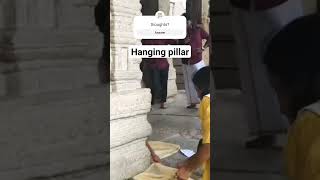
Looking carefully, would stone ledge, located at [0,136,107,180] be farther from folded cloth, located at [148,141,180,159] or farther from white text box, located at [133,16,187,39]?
white text box, located at [133,16,187,39]

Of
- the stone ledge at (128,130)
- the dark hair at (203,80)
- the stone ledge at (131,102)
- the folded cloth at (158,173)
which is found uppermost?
the dark hair at (203,80)

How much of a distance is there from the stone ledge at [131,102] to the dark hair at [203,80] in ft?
0.61

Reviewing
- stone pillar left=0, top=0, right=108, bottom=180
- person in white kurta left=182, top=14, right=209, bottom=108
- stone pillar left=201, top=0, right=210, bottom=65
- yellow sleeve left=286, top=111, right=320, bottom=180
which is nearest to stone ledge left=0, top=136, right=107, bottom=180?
stone pillar left=0, top=0, right=108, bottom=180

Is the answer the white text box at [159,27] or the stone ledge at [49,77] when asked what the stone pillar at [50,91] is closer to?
the stone ledge at [49,77]

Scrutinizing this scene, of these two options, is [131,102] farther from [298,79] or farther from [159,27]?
[298,79]

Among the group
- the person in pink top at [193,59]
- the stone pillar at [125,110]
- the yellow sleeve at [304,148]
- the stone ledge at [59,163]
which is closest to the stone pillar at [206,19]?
the person in pink top at [193,59]

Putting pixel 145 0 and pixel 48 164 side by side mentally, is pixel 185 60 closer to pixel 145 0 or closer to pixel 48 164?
pixel 145 0

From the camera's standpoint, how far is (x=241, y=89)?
1671mm

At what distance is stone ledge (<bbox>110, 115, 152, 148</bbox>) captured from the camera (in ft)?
5.87

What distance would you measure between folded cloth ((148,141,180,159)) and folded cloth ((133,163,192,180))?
0.04m

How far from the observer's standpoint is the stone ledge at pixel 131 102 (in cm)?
178

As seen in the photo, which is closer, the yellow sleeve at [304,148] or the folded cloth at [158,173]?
the yellow sleeve at [304,148]

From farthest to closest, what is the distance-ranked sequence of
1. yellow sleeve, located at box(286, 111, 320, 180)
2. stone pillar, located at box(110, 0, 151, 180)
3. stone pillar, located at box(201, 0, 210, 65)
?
stone pillar, located at box(110, 0, 151, 180)
stone pillar, located at box(201, 0, 210, 65)
yellow sleeve, located at box(286, 111, 320, 180)

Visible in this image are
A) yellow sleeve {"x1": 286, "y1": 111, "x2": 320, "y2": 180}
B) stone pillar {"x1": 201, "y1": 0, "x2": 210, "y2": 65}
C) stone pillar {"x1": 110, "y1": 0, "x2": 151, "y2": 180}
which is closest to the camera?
yellow sleeve {"x1": 286, "y1": 111, "x2": 320, "y2": 180}
